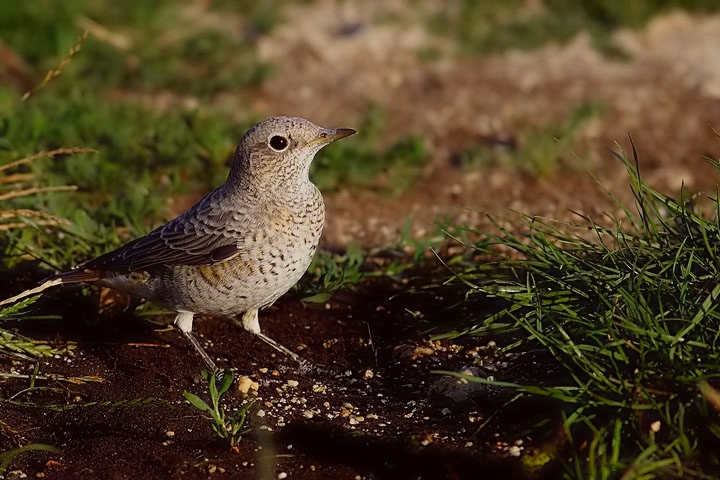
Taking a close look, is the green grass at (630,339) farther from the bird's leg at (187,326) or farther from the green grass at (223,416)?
the bird's leg at (187,326)

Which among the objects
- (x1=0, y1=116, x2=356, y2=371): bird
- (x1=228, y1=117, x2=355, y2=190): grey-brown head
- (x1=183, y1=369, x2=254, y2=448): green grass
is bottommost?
(x1=183, y1=369, x2=254, y2=448): green grass

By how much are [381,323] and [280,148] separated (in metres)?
1.06

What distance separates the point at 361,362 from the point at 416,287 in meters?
0.66

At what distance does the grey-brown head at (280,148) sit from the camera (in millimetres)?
5125

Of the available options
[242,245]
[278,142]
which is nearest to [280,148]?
[278,142]

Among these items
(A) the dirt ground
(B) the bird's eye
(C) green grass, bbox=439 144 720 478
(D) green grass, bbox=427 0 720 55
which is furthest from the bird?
(D) green grass, bbox=427 0 720 55

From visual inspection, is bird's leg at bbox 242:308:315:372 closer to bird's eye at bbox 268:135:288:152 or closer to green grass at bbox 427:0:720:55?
bird's eye at bbox 268:135:288:152

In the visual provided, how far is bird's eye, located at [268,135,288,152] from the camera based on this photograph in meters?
5.12

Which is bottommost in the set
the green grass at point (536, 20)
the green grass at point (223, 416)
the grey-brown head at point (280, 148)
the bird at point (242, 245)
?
the green grass at point (223, 416)

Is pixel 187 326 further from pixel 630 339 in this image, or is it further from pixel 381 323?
pixel 630 339

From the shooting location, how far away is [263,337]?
5324mm

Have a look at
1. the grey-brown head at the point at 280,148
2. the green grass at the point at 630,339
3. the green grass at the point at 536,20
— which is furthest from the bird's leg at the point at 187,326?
the green grass at the point at 536,20

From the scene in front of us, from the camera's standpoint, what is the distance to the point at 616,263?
14.9 ft

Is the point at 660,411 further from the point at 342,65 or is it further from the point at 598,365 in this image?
the point at 342,65
